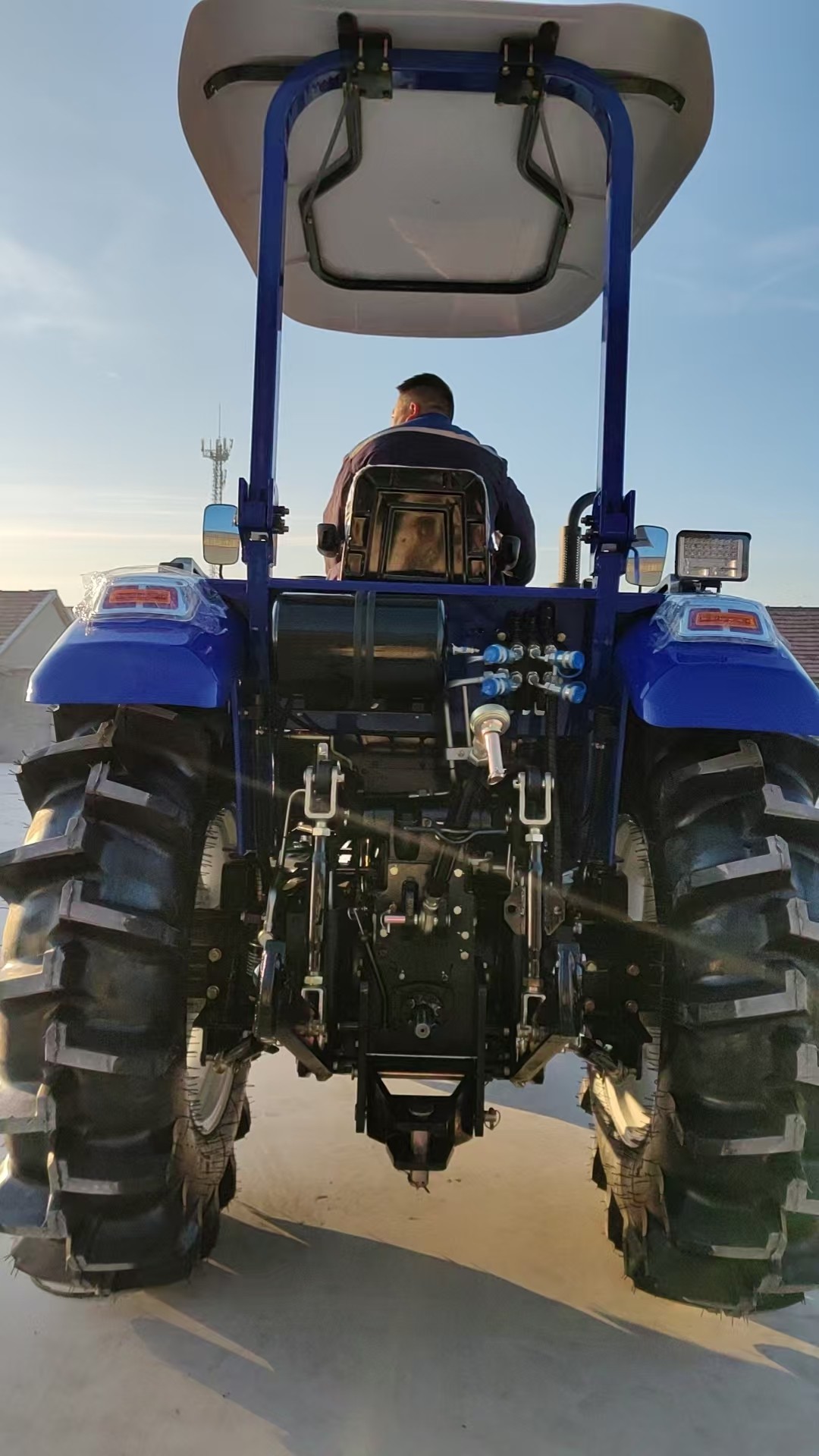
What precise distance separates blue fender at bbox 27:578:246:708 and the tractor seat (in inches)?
25.1

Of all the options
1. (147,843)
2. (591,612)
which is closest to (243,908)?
(147,843)

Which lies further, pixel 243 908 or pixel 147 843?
pixel 243 908

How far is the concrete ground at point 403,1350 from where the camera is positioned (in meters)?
1.96

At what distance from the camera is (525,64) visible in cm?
228

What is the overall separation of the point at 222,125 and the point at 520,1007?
97.5 inches

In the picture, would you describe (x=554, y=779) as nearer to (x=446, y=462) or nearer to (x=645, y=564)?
(x=645, y=564)

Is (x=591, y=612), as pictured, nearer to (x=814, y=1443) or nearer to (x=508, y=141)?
(x=508, y=141)

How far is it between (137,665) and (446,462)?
1232 millimetres

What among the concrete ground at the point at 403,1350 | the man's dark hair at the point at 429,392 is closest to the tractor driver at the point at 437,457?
the man's dark hair at the point at 429,392

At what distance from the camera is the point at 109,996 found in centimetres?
201

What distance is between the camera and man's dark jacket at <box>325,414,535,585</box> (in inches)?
112

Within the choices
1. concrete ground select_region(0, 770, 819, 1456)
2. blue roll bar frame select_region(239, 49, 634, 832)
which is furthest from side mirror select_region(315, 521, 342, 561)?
concrete ground select_region(0, 770, 819, 1456)

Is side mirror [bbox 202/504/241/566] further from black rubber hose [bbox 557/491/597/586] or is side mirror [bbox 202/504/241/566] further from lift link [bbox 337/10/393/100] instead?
black rubber hose [bbox 557/491/597/586]

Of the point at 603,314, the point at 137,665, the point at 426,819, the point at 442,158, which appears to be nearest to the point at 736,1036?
the point at 426,819
